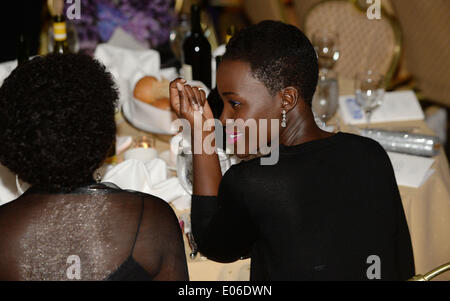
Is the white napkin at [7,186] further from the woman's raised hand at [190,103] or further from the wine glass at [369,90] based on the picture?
the wine glass at [369,90]

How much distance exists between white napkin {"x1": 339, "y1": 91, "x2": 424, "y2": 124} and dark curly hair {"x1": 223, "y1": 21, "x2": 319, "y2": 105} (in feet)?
3.10

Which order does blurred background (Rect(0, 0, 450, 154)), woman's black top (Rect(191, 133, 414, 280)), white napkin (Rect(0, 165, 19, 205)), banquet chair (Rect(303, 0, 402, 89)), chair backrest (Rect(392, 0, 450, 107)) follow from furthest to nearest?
chair backrest (Rect(392, 0, 450, 107)), banquet chair (Rect(303, 0, 402, 89)), blurred background (Rect(0, 0, 450, 154)), white napkin (Rect(0, 165, 19, 205)), woman's black top (Rect(191, 133, 414, 280))

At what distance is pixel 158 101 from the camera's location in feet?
6.83

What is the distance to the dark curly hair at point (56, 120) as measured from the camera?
3.61 feet

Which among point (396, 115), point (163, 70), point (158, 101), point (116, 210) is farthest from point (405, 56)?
point (116, 210)

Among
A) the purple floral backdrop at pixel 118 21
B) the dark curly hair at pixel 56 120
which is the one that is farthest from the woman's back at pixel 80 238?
the purple floral backdrop at pixel 118 21

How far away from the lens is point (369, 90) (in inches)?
85.4

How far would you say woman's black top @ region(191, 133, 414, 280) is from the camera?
4.10 feet

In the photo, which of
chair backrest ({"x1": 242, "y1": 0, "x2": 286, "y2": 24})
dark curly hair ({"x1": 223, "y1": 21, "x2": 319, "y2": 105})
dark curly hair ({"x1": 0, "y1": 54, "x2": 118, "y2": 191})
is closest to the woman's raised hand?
dark curly hair ({"x1": 223, "y1": 21, "x2": 319, "y2": 105})

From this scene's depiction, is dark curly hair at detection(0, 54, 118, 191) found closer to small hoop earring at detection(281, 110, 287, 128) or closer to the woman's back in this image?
the woman's back

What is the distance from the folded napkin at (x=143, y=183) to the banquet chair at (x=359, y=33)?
1.71 meters

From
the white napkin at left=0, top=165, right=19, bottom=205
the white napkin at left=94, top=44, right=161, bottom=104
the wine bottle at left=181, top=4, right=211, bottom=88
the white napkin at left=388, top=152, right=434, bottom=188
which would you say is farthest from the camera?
the white napkin at left=94, top=44, right=161, bottom=104

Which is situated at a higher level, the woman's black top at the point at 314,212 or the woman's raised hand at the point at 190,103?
the woman's raised hand at the point at 190,103

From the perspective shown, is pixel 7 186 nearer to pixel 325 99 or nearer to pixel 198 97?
pixel 198 97
